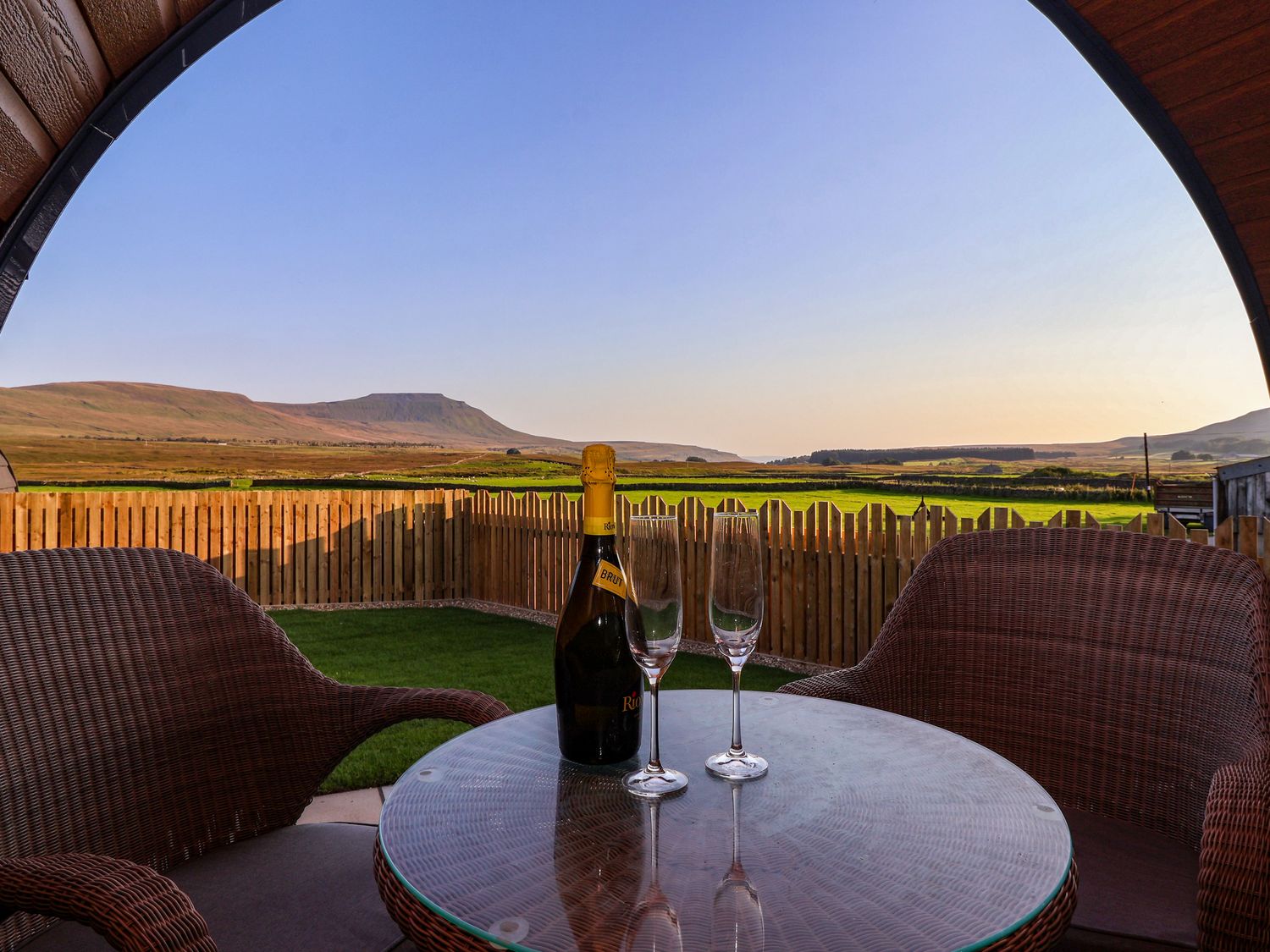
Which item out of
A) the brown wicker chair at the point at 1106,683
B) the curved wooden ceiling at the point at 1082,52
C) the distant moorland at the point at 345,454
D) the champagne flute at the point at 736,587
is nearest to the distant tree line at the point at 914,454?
the distant moorland at the point at 345,454

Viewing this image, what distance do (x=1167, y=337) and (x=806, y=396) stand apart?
43.1 feet

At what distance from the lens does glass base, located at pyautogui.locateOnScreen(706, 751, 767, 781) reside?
42.9 inches

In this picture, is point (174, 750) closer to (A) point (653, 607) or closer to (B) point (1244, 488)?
(A) point (653, 607)

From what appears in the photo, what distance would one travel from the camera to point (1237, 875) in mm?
985

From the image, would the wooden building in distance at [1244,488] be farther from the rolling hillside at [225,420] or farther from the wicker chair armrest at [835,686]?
the rolling hillside at [225,420]

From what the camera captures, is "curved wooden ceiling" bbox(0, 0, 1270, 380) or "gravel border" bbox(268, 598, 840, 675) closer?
"curved wooden ceiling" bbox(0, 0, 1270, 380)

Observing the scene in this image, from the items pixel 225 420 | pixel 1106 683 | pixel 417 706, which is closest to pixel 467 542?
pixel 417 706

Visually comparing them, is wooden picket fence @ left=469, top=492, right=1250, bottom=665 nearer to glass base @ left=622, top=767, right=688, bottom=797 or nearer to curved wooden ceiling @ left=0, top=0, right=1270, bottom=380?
curved wooden ceiling @ left=0, top=0, right=1270, bottom=380

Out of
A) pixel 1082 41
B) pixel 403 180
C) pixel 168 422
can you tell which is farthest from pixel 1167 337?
pixel 168 422

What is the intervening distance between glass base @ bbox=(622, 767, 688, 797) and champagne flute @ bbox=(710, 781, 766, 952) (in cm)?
18

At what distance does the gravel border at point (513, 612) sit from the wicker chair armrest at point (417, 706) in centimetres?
455

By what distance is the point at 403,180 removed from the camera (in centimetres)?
2089

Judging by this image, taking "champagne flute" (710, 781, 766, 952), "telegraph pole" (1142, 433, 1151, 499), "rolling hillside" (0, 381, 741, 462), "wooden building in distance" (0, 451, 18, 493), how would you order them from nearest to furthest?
"champagne flute" (710, 781, 766, 952) → "wooden building in distance" (0, 451, 18, 493) → "telegraph pole" (1142, 433, 1151, 499) → "rolling hillside" (0, 381, 741, 462)

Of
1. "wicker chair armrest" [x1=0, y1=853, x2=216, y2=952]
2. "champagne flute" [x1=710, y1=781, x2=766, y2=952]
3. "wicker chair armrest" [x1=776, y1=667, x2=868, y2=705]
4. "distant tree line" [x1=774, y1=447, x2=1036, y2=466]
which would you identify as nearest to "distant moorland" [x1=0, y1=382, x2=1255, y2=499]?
"distant tree line" [x1=774, y1=447, x2=1036, y2=466]
